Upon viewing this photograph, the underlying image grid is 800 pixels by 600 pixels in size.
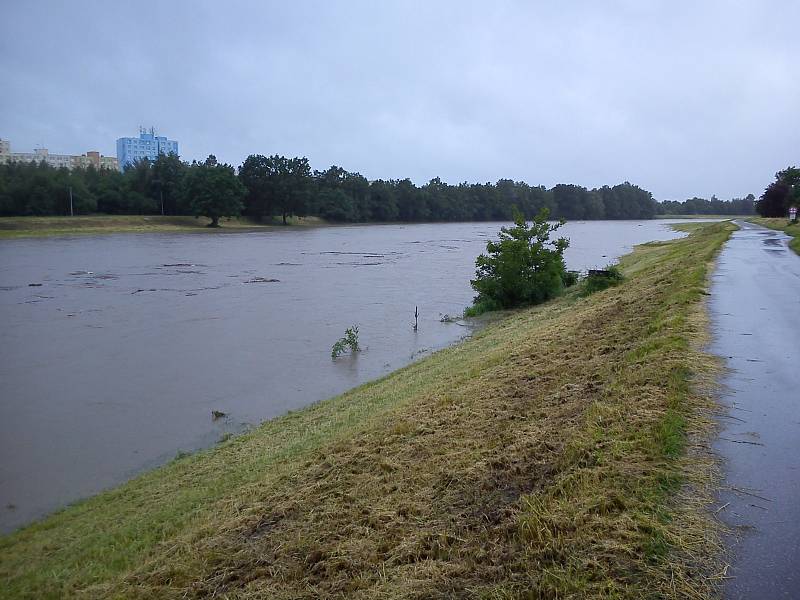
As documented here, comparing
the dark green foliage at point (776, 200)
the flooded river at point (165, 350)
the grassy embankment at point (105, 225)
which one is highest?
the dark green foliage at point (776, 200)

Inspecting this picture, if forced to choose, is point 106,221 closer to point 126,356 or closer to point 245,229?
point 245,229

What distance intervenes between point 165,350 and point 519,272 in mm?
12229

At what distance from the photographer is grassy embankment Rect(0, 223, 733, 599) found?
393 cm

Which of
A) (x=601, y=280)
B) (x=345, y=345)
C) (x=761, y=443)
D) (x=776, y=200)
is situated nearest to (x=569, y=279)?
(x=601, y=280)

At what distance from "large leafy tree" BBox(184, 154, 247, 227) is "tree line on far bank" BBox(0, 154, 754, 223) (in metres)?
0.14

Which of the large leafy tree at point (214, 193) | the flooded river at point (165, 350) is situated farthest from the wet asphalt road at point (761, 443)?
the large leafy tree at point (214, 193)

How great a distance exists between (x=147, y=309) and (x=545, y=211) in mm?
15557

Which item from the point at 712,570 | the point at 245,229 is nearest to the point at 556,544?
the point at 712,570

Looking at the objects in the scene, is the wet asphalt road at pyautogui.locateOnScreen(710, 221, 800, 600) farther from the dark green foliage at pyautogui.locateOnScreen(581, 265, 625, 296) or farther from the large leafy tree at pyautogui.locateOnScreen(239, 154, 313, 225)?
the large leafy tree at pyautogui.locateOnScreen(239, 154, 313, 225)

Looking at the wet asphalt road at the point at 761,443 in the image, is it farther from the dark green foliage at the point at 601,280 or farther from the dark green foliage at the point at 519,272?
the dark green foliage at the point at 519,272

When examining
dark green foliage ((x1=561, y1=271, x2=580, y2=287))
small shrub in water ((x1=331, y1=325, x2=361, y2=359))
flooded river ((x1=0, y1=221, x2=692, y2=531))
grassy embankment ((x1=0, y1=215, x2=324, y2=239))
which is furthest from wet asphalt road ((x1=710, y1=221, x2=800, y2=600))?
grassy embankment ((x1=0, y1=215, x2=324, y2=239))

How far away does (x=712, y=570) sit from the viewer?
11.7 feet

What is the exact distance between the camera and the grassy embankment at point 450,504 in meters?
3.93

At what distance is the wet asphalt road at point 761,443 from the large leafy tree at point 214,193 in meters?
82.6
